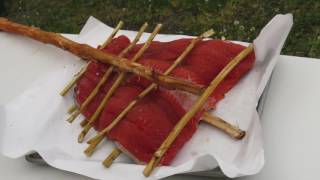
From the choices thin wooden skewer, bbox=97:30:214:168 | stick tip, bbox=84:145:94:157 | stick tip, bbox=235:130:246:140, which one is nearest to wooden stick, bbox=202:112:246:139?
stick tip, bbox=235:130:246:140

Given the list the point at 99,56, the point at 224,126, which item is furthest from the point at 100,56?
the point at 224,126

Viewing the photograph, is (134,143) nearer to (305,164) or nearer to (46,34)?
(305,164)

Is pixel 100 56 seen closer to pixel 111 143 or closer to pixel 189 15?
pixel 111 143

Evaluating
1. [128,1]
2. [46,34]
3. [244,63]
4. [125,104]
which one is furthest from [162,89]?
[128,1]

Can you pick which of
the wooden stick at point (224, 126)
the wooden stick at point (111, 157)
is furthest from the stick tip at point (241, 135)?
the wooden stick at point (111, 157)

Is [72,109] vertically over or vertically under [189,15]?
over

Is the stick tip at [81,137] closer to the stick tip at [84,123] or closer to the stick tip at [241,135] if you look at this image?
the stick tip at [84,123]
